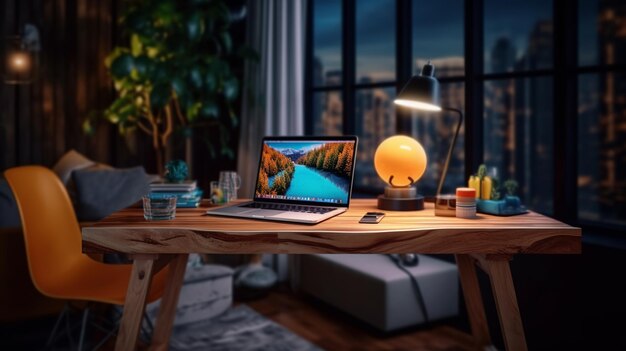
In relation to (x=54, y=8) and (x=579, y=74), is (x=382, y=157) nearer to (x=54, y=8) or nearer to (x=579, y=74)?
(x=579, y=74)

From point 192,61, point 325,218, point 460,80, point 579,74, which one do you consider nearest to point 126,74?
point 192,61

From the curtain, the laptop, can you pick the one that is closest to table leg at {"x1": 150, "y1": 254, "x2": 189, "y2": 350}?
the laptop

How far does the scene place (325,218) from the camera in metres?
1.62

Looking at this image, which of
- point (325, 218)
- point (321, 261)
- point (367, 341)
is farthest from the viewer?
point (321, 261)

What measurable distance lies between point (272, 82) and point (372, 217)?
7.60ft

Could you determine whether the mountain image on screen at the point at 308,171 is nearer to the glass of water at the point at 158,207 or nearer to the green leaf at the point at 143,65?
the glass of water at the point at 158,207

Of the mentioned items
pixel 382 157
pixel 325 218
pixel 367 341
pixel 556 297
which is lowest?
pixel 367 341

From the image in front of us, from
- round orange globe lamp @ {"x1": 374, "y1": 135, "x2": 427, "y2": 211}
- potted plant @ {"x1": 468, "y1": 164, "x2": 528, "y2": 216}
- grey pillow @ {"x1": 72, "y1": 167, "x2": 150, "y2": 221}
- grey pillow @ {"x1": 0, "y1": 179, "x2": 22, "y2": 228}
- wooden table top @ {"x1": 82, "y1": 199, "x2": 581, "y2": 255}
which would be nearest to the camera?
wooden table top @ {"x1": 82, "y1": 199, "x2": 581, "y2": 255}

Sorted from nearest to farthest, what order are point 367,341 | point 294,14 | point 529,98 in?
1. point 367,341
2. point 294,14
3. point 529,98

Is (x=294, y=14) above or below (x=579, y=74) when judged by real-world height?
above

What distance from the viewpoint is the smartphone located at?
5.22 ft

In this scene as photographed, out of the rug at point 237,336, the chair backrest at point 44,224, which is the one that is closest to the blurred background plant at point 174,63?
the rug at point 237,336

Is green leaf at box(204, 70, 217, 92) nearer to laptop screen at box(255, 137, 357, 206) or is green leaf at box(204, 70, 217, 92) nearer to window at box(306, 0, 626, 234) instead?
window at box(306, 0, 626, 234)

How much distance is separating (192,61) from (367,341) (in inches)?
84.0
